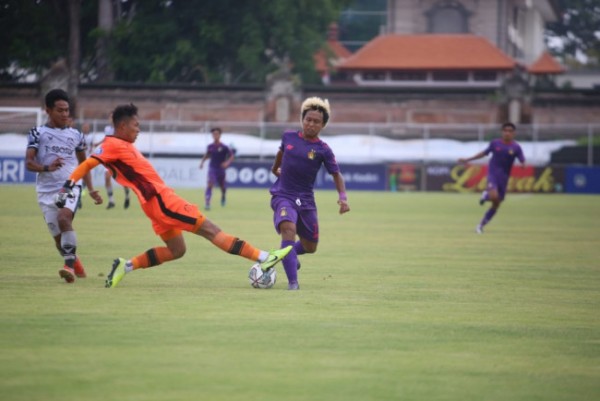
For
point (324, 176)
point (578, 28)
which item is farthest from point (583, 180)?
point (578, 28)

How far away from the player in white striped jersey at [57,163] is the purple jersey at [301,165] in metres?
2.08

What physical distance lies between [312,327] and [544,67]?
243 feet

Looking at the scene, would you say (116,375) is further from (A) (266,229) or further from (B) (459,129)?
(B) (459,129)

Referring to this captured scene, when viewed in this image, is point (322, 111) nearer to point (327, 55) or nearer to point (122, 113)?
point (122, 113)

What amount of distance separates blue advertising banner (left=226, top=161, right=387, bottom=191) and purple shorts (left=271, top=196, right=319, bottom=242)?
3367 centimetres

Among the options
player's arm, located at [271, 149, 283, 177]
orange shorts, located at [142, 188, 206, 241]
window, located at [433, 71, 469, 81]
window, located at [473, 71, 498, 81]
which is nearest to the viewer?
orange shorts, located at [142, 188, 206, 241]

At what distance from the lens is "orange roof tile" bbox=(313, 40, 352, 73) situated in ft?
217

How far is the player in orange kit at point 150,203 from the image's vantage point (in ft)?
38.2

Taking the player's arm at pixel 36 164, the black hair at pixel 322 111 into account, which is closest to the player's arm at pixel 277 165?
the black hair at pixel 322 111

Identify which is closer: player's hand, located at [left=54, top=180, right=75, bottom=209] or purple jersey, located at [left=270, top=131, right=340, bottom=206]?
player's hand, located at [left=54, top=180, right=75, bottom=209]

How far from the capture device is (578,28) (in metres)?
103

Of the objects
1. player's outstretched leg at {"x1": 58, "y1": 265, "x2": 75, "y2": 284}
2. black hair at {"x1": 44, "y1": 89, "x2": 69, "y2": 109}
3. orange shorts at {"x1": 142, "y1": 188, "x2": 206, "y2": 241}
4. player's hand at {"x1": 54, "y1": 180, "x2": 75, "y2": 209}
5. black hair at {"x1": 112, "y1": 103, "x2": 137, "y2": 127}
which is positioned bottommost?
player's outstretched leg at {"x1": 58, "y1": 265, "x2": 75, "y2": 284}

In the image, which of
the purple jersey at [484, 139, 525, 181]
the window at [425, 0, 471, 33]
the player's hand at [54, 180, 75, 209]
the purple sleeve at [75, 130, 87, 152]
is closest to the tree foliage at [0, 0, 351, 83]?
the window at [425, 0, 471, 33]

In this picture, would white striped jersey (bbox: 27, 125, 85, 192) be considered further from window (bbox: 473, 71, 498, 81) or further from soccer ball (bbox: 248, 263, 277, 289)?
window (bbox: 473, 71, 498, 81)
